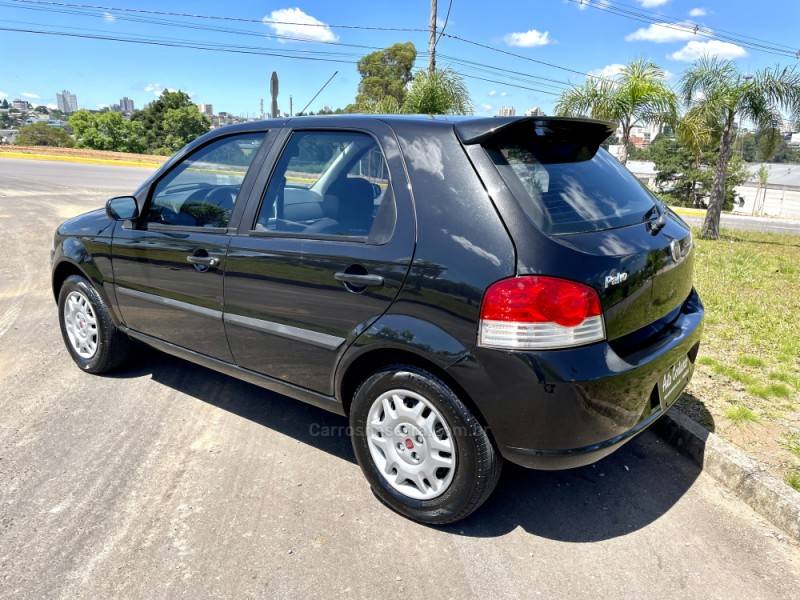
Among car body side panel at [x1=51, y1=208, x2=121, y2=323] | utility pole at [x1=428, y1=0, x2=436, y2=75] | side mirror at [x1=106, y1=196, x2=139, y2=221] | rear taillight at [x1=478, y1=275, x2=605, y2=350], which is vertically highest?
utility pole at [x1=428, y1=0, x2=436, y2=75]

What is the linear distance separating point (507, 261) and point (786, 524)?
182 cm

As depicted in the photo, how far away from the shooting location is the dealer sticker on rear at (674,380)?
2.63m

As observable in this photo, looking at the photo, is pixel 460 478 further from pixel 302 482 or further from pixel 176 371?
pixel 176 371

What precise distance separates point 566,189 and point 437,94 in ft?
41.7

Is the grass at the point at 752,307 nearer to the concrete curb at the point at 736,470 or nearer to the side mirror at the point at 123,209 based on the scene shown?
the concrete curb at the point at 736,470

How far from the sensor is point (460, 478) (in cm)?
249

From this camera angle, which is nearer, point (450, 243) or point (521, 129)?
point (450, 243)

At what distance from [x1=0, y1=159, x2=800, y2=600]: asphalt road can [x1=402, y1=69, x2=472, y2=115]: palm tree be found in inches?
475

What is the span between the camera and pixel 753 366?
4.18 meters

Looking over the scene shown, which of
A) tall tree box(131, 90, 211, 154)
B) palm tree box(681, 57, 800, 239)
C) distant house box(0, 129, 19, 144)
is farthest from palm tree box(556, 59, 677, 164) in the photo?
distant house box(0, 129, 19, 144)

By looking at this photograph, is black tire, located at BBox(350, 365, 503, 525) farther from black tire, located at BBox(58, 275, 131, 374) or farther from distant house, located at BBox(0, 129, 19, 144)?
distant house, located at BBox(0, 129, 19, 144)

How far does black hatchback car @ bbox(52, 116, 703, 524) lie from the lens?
88.1 inches

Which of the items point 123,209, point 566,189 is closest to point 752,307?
point 566,189

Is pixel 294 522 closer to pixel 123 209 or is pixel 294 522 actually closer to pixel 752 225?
pixel 123 209
